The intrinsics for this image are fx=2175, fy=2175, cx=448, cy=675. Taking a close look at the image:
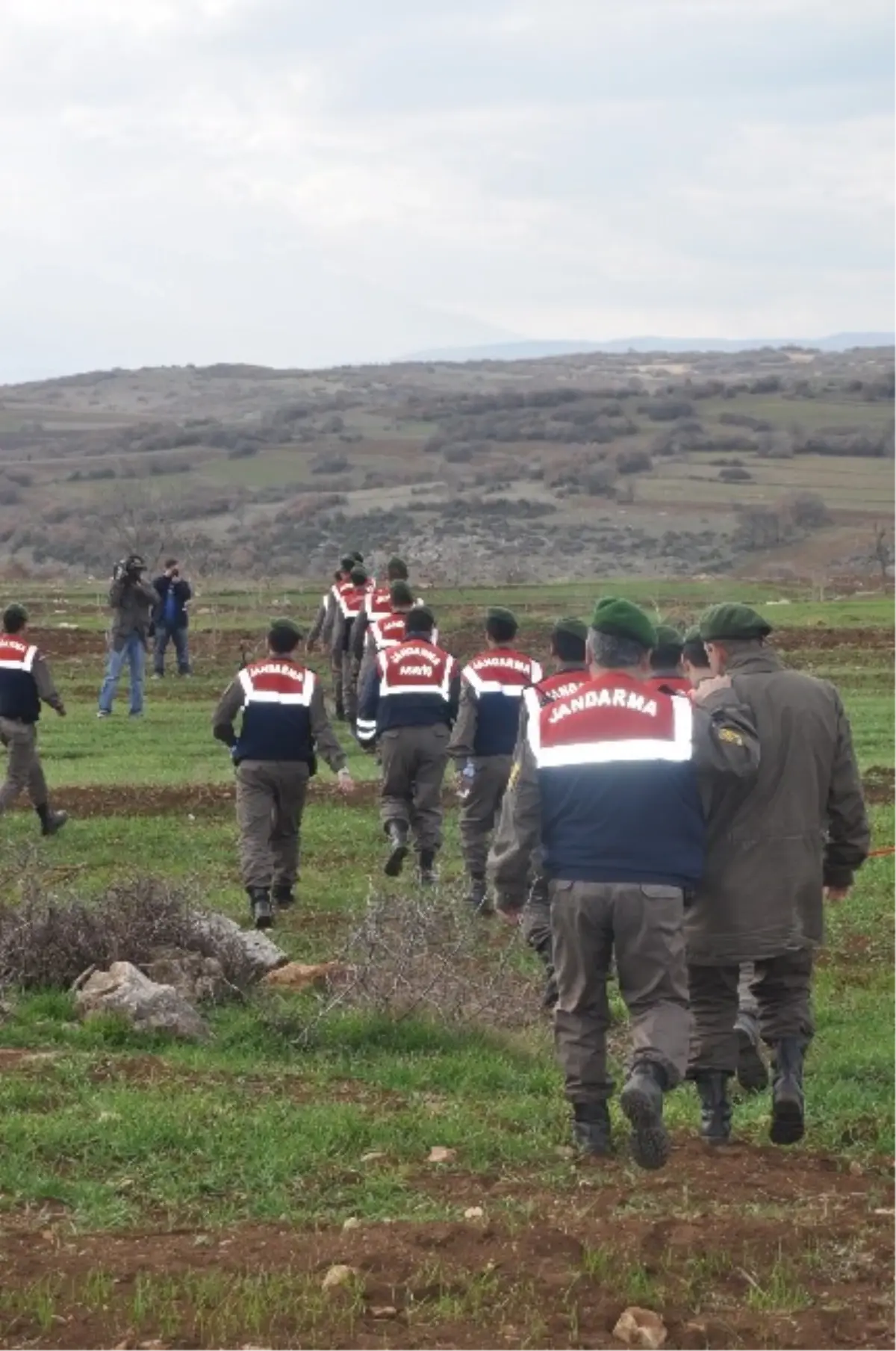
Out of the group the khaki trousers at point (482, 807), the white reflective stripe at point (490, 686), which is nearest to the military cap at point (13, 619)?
the khaki trousers at point (482, 807)

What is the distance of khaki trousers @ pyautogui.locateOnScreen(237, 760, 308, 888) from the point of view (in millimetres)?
Answer: 14094

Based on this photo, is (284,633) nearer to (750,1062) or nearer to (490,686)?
(490,686)

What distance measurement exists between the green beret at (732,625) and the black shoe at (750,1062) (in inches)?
69.6

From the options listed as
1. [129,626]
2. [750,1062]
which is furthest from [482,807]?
[129,626]

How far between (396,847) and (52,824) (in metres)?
4.16

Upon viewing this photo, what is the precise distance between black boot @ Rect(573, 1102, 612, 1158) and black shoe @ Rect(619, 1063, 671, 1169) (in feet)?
1.66

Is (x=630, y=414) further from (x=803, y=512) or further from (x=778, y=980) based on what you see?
(x=778, y=980)

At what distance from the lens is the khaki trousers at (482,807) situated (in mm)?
14078

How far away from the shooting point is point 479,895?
47.3ft

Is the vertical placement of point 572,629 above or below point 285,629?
above

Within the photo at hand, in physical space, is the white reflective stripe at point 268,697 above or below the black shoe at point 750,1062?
above

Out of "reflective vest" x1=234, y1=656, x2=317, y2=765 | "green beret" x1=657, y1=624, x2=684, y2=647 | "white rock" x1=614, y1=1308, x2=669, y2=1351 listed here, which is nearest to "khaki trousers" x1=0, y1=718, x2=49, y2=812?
"reflective vest" x1=234, y1=656, x2=317, y2=765

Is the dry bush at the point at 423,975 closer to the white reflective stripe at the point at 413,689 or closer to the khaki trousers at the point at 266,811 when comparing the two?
the khaki trousers at the point at 266,811

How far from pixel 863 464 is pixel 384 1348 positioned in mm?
84367
